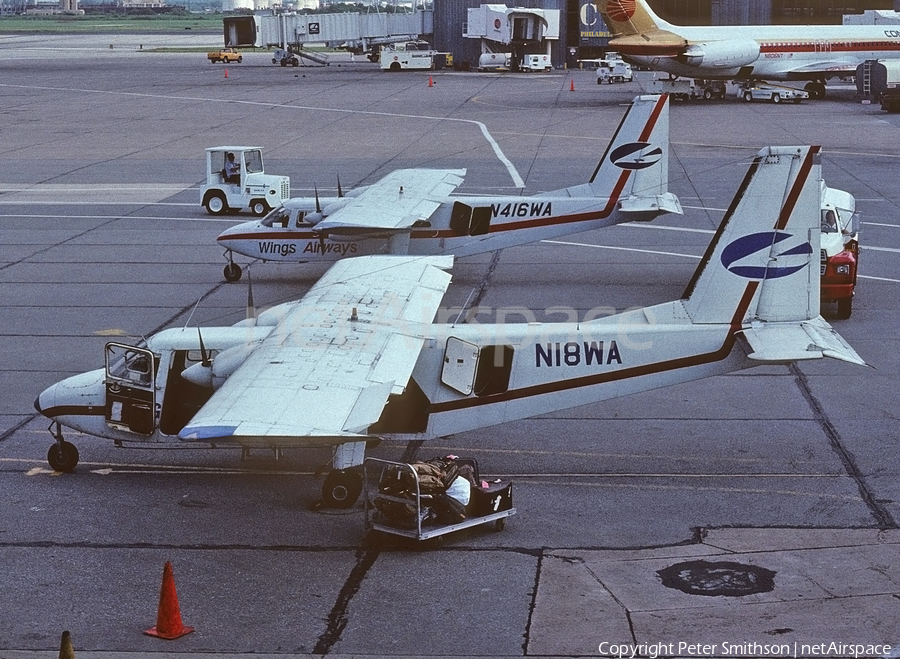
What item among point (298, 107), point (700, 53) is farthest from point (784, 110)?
point (298, 107)

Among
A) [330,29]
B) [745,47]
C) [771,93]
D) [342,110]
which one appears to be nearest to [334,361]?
[342,110]

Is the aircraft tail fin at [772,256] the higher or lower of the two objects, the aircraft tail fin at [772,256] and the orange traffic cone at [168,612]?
the higher

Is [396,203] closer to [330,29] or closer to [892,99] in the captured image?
[892,99]

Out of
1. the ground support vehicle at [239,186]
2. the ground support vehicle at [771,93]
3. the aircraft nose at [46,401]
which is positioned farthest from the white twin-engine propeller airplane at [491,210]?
the ground support vehicle at [771,93]

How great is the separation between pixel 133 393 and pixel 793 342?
33.2 feet

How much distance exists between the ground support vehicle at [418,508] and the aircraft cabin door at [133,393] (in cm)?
405

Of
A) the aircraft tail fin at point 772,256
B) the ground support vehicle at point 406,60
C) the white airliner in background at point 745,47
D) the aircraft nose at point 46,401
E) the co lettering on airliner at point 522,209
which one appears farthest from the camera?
the ground support vehicle at point 406,60

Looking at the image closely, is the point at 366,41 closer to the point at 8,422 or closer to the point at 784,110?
the point at 784,110

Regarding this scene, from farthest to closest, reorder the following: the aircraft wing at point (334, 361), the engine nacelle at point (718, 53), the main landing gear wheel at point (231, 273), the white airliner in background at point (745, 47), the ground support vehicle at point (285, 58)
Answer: the ground support vehicle at point (285, 58) → the white airliner in background at point (745, 47) → the engine nacelle at point (718, 53) → the main landing gear wheel at point (231, 273) → the aircraft wing at point (334, 361)

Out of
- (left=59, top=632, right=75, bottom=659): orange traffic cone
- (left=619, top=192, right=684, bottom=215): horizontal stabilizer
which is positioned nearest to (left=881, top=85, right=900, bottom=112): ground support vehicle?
(left=619, top=192, right=684, bottom=215): horizontal stabilizer

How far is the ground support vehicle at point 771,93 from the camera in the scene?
84.9 m

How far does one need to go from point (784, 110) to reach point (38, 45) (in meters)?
145

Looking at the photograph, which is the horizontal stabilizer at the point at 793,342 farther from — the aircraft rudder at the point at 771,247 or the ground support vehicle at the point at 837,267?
the ground support vehicle at the point at 837,267

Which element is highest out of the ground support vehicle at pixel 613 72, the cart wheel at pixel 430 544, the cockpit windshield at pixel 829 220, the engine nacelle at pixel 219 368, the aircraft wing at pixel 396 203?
the ground support vehicle at pixel 613 72
